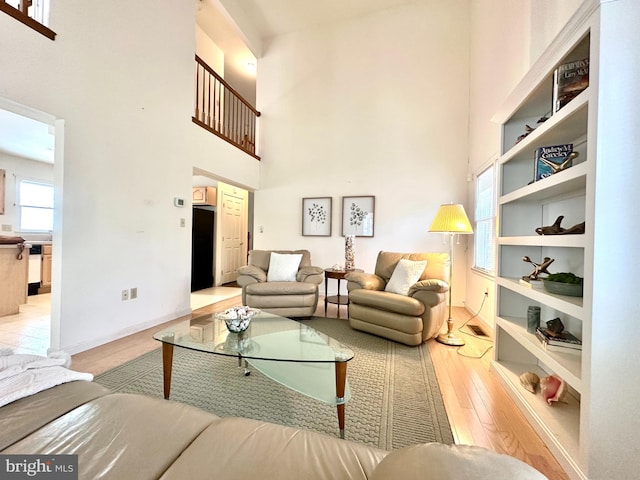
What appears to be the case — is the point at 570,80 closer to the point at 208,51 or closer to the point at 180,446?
the point at 180,446

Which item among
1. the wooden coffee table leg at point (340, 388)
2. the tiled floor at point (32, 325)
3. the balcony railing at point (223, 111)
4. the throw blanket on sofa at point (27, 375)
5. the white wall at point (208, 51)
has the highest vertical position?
the white wall at point (208, 51)

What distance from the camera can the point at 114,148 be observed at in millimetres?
2705

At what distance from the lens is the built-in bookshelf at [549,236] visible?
122 centimetres

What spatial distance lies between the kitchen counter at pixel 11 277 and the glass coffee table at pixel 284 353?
9.99ft

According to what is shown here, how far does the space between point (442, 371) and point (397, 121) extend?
3869 millimetres

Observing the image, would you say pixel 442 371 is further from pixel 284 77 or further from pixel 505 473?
pixel 284 77

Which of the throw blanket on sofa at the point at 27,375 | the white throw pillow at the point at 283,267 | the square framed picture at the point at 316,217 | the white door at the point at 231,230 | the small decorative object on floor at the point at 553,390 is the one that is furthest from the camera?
the white door at the point at 231,230

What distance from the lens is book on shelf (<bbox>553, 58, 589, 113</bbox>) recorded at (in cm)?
145

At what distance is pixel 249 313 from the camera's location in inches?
79.5

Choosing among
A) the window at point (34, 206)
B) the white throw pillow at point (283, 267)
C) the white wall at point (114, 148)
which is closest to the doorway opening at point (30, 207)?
the window at point (34, 206)

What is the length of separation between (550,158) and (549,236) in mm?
610

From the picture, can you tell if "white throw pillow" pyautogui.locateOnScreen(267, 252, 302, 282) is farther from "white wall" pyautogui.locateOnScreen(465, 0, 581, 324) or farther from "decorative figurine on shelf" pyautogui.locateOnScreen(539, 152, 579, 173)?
"decorative figurine on shelf" pyautogui.locateOnScreen(539, 152, 579, 173)

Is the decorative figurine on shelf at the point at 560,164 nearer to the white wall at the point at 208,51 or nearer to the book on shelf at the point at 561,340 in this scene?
the book on shelf at the point at 561,340
